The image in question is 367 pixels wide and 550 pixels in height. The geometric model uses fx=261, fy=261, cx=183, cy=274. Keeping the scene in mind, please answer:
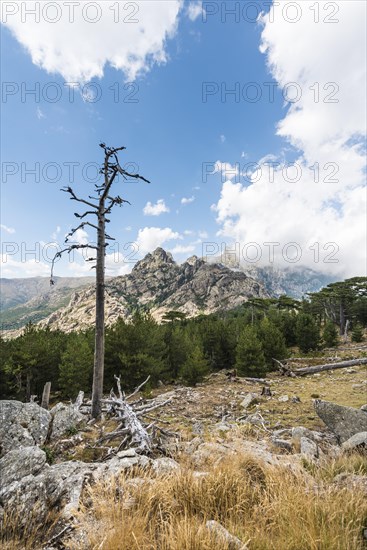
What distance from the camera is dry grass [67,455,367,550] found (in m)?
2.82

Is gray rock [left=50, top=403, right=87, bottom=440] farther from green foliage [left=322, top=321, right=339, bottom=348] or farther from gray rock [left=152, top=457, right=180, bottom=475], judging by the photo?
green foliage [left=322, top=321, right=339, bottom=348]

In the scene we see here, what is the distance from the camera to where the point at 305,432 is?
Answer: 26.4ft

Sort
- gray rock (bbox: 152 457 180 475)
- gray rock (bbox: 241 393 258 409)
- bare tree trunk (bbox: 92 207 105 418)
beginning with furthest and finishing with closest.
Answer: gray rock (bbox: 241 393 258 409) → bare tree trunk (bbox: 92 207 105 418) → gray rock (bbox: 152 457 180 475)

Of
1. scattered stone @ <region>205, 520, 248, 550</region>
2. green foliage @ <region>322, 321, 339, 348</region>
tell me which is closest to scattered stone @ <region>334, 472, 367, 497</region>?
scattered stone @ <region>205, 520, 248, 550</region>

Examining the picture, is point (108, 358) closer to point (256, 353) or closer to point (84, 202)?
→ point (256, 353)

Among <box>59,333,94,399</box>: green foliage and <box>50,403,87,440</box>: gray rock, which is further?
<box>59,333,94,399</box>: green foliage

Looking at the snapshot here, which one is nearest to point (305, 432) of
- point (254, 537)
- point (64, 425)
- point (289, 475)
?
point (289, 475)

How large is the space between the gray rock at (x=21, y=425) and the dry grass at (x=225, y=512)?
17.6 ft

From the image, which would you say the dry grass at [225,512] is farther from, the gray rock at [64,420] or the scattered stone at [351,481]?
the gray rock at [64,420]

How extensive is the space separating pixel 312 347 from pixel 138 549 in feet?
139

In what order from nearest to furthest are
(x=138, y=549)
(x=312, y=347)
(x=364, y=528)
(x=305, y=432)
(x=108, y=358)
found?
1. (x=138, y=549)
2. (x=364, y=528)
3. (x=305, y=432)
4. (x=108, y=358)
5. (x=312, y=347)

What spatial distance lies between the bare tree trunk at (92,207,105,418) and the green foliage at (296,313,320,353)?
35.8 m

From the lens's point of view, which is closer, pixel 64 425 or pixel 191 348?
pixel 64 425

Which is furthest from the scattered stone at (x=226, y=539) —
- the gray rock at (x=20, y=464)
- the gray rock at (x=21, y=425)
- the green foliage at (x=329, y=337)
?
the green foliage at (x=329, y=337)
